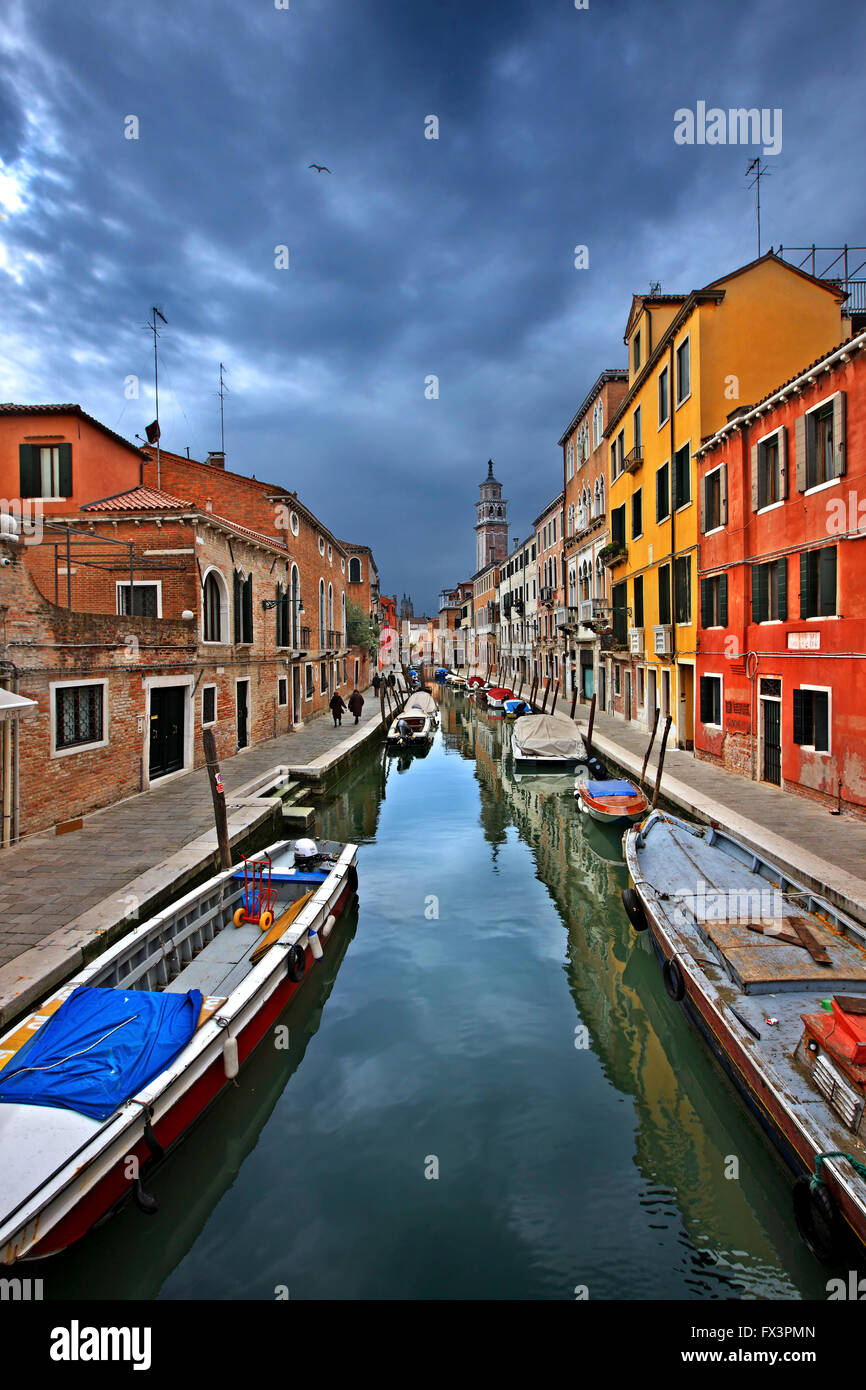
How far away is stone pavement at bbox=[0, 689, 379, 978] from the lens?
687 centimetres

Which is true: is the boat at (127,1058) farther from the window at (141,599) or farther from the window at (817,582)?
the window at (141,599)

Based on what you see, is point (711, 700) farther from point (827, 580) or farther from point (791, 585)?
point (827, 580)

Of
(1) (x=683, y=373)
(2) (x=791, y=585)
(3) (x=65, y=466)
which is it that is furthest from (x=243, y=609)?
(2) (x=791, y=585)

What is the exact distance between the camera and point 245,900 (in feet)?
25.7

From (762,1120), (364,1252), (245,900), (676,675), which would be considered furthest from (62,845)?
(676,675)

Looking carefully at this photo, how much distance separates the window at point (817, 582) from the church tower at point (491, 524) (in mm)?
63099

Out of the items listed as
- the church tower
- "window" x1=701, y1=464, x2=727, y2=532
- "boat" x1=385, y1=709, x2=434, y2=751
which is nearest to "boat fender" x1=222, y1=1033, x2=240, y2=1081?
"window" x1=701, y1=464, x2=727, y2=532

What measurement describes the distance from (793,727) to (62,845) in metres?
11.8

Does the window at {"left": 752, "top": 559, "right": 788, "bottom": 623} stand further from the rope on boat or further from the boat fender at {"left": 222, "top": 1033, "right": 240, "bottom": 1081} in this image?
the boat fender at {"left": 222, "top": 1033, "right": 240, "bottom": 1081}

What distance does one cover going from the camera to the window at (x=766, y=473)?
41.7ft

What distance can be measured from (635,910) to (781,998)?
8.82 ft

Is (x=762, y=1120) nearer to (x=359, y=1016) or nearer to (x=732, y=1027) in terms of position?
(x=732, y=1027)

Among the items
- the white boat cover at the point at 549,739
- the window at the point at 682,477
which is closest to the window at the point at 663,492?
the window at the point at 682,477

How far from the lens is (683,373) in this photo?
16547 millimetres
